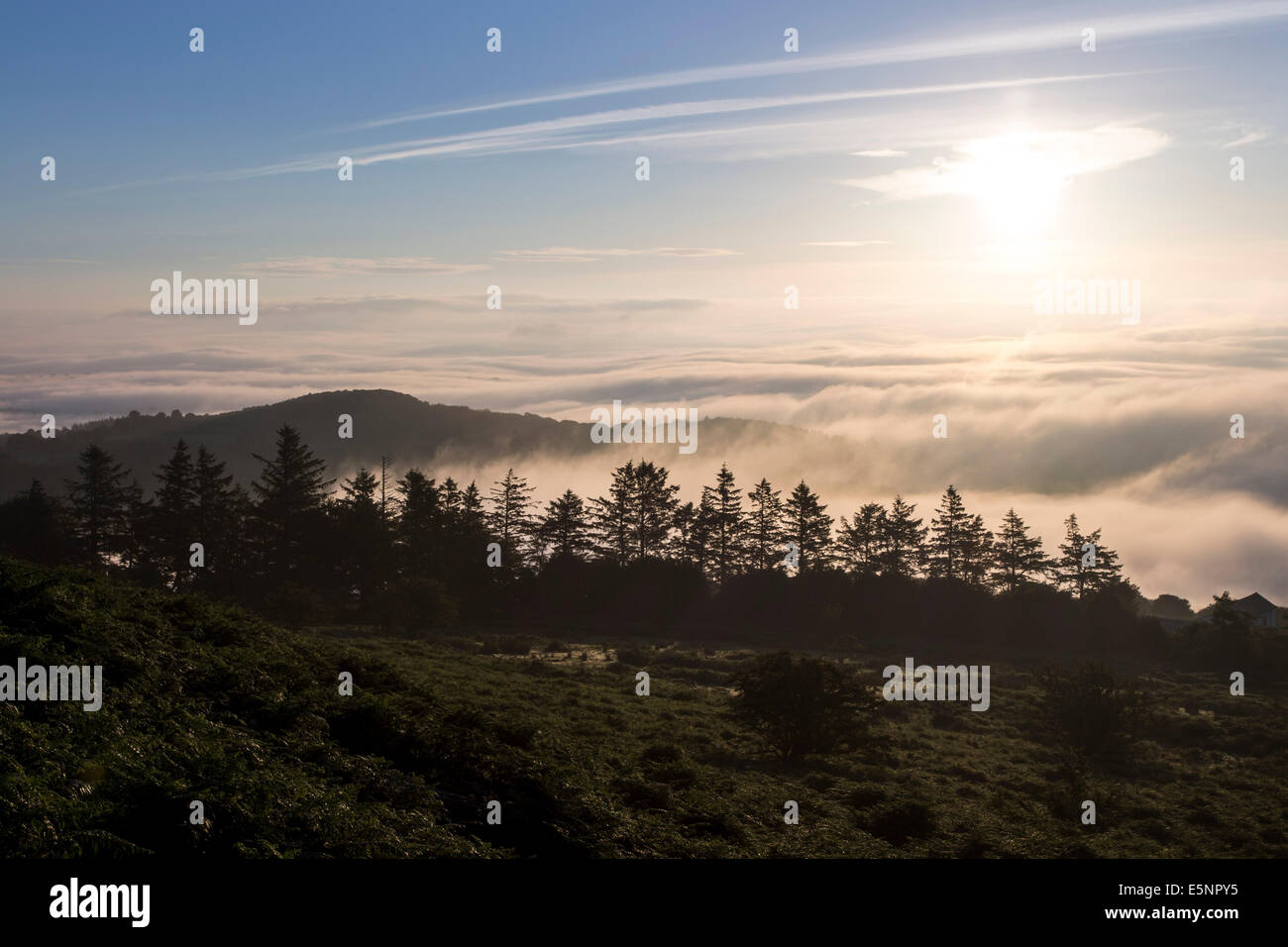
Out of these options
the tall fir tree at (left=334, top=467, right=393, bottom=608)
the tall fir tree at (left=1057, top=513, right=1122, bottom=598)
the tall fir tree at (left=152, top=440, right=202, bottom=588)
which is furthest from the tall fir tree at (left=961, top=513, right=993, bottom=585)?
the tall fir tree at (left=152, top=440, right=202, bottom=588)

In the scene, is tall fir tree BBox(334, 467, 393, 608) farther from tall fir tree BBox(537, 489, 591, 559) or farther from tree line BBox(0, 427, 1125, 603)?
tall fir tree BBox(537, 489, 591, 559)

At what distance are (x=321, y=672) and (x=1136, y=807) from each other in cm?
2366

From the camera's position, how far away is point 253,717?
1705 cm

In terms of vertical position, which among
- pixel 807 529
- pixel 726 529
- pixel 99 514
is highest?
pixel 99 514

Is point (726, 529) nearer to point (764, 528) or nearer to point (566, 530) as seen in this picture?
point (764, 528)

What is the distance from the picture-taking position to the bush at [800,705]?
32.3 m

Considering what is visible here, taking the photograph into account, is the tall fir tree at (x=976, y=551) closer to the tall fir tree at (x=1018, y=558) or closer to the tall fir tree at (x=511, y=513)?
the tall fir tree at (x=1018, y=558)

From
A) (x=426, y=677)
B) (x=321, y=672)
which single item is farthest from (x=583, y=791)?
(x=426, y=677)

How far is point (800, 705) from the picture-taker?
32625mm

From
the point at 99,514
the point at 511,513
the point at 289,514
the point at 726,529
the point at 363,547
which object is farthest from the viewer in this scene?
the point at 511,513

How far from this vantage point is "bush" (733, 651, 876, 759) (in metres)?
32.3

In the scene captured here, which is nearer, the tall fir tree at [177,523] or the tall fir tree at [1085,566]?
the tall fir tree at [177,523]

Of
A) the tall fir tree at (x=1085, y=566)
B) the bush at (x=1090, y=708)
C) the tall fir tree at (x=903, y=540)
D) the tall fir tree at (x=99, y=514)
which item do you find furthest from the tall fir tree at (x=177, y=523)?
the tall fir tree at (x=1085, y=566)

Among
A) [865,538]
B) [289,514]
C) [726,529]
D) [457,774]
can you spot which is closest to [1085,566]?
[865,538]
